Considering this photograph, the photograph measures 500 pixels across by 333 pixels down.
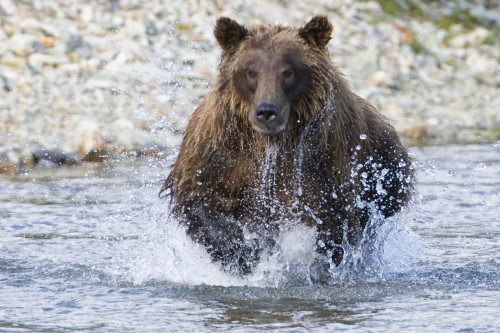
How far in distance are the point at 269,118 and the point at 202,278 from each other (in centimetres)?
121

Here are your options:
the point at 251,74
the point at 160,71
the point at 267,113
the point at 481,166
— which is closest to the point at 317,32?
the point at 251,74

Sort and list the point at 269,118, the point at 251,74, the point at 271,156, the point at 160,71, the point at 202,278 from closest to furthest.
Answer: the point at 269,118 < the point at 251,74 < the point at 271,156 < the point at 202,278 < the point at 160,71

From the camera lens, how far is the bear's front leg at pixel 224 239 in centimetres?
705

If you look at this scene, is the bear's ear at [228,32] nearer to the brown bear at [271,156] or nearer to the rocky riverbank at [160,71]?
the brown bear at [271,156]

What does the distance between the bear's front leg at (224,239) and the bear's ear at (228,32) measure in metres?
1.05

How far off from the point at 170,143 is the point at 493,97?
23.4ft

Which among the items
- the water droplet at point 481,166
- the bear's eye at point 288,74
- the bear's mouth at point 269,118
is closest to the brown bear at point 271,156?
the bear's eye at point 288,74

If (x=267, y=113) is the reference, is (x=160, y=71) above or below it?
above

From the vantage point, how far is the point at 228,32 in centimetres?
702

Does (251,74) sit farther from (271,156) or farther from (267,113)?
(271,156)

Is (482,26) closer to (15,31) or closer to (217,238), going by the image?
(15,31)

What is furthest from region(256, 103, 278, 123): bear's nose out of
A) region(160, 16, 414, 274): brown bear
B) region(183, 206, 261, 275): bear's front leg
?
region(183, 206, 261, 275): bear's front leg

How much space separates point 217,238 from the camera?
7.10 m

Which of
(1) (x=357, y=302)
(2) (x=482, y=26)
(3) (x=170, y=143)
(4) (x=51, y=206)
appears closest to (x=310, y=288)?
(1) (x=357, y=302)
